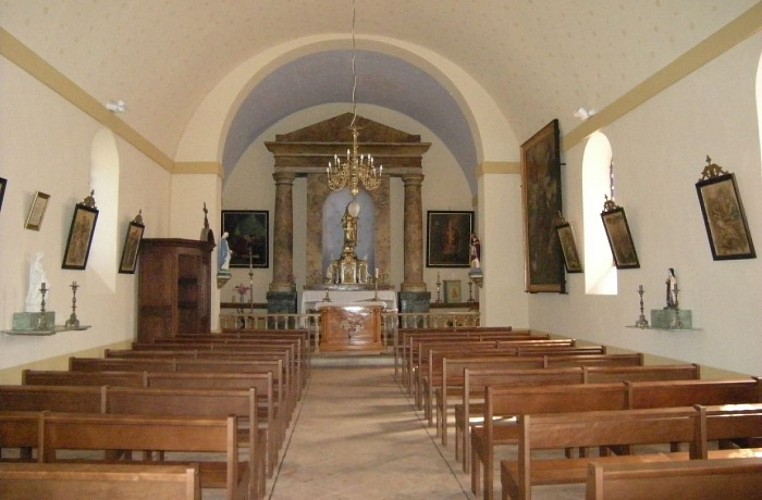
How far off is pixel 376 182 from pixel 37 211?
6.14 metres

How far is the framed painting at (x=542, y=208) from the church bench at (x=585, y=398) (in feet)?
17.9

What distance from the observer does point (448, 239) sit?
17609 millimetres

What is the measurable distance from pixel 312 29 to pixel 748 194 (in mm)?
7958

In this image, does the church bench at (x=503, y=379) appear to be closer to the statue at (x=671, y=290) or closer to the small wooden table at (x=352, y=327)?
the statue at (x=671, y=290)

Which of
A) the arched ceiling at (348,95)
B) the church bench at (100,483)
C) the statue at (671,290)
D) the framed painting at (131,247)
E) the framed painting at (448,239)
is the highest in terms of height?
the arched ceiling at (348,95)

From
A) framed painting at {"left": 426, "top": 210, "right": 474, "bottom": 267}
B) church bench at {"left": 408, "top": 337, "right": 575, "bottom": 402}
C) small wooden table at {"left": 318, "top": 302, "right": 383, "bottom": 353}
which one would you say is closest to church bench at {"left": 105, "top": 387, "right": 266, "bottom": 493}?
church bench at {"left": 408, "top": 337, "right": 575, "bottom": 402}

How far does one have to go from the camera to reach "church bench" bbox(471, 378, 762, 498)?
12.7 feet

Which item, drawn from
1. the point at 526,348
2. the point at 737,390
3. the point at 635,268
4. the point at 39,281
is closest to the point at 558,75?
the point at 635,268

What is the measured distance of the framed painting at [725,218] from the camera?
5.45 meters

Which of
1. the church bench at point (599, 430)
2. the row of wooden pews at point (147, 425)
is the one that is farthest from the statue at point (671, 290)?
the row of wooden pews at point (147, 425)

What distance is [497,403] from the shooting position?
3.86 m

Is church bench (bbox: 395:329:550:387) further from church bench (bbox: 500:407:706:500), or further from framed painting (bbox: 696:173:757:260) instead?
church bench (bbox: 500:407:706:500)

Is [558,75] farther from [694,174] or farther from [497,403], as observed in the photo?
[497,403]

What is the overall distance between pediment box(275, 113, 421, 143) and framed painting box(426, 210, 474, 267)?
239 cm
